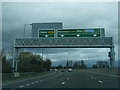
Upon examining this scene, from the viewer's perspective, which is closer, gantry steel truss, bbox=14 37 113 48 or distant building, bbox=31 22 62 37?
distant building, bbox=31 22 62 37

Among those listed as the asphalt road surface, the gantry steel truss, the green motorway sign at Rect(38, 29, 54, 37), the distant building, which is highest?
the distant building

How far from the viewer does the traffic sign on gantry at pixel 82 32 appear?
150 ft

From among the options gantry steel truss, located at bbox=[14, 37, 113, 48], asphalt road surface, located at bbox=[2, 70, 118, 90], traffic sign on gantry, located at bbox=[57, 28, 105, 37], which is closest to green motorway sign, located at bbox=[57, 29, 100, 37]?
traffic sign on gantry, located at bbox=[57, 28, 105, 37]

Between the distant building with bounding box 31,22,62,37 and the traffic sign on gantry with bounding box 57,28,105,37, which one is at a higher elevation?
the distant building with bounding box 31,22,62,37

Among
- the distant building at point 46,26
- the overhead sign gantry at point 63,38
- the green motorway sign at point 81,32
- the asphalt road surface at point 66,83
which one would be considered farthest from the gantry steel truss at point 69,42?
the asphalt road surface at point 66,83

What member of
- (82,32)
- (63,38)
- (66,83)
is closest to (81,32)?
(82,32)

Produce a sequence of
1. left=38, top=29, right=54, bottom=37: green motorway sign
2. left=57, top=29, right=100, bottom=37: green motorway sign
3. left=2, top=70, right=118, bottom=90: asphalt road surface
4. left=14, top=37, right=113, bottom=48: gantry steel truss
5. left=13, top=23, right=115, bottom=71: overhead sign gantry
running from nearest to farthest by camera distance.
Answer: left=2, top=70, right=118, bottom=90: asphalt road surface < left=57, top=29, right=100, bottom=37: green motorway sign < left=13, top=23, right=115, bottom=71: overhead sign gantry < left=38, top=29, right=54, bottom=37: green motorway sign < left=14, top=37, right=113, bottom=48: gantry steel truss

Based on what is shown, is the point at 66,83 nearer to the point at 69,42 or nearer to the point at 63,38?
the point at 63,38

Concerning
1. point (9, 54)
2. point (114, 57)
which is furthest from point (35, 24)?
point (9, 54)

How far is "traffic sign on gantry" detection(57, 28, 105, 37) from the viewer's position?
45.8m

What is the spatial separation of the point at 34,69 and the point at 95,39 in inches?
1180

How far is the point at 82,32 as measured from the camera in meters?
45.8

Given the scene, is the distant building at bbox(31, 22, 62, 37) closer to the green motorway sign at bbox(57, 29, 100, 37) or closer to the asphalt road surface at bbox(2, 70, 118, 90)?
the green motorway sign at bbox(57, 29, 100, 37)

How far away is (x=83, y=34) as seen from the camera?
45938 millimetres
